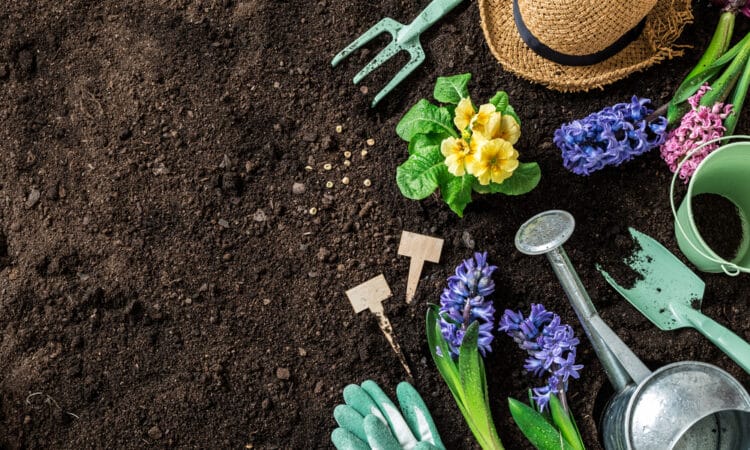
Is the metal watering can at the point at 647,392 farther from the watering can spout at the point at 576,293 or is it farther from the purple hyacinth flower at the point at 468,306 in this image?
the purple hyacinth flower at the point at 468,306

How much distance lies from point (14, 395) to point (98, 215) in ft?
1.74

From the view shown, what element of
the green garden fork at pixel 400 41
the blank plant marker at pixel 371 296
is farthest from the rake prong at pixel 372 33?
the blank plant marker at pixel 371 296

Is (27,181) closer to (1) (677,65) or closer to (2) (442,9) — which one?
(2) (442,9)

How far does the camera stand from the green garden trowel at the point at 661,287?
1553 millimetres

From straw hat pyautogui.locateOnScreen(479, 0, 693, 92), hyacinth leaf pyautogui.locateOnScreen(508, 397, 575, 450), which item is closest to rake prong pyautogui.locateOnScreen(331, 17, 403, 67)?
straw hat pyautogui.locateOnScreen(479, 0, 693, 92)

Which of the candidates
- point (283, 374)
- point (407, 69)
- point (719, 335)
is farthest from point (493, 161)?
point (283, 374)

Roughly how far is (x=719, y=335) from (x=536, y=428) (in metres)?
0.47

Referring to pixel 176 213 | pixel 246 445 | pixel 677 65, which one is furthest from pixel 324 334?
pixel 677 65

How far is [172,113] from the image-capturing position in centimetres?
171

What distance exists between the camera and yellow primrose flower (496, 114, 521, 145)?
136 cm

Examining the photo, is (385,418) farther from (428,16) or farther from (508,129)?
(428,16)

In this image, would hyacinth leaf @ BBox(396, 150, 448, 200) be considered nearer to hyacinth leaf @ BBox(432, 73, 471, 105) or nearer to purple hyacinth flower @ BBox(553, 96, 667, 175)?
hyacinth leaf @ BBox(432, 73, 471, 105)

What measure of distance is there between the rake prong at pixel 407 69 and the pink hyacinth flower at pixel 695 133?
0.66 meters

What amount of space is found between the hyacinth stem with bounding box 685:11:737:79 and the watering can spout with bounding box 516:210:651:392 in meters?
0.51
